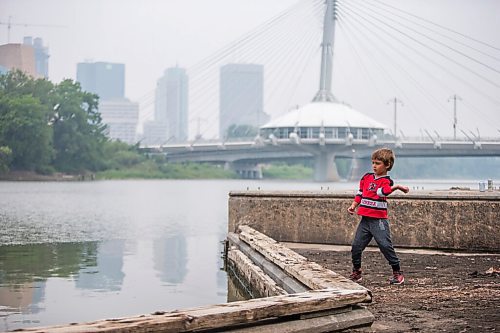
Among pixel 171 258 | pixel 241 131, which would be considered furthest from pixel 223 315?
pixel 241 131

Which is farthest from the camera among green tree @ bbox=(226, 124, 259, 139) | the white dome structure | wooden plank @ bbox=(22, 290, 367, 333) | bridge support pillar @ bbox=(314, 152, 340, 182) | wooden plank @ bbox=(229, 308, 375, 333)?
green tree @ bbox=(226, 124, 259, 139)

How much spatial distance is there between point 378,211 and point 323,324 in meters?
2.66

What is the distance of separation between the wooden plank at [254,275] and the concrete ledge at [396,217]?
2.51 ft

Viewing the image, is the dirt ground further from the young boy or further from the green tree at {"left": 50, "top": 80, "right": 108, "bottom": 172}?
the green tree at {"left": 50, "top": 80, "right": 108, "bottom": 172}

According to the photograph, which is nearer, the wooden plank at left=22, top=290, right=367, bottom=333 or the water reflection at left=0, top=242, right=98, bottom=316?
the wooden plank at left=22, top=290, right=367, bottom=333

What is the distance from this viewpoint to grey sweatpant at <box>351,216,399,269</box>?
859 cm

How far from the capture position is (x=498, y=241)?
12.0 metres

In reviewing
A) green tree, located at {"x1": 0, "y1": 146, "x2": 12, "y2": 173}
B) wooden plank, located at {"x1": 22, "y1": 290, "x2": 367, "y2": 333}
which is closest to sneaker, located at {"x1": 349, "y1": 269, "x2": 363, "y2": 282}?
wooden plank, located at {"x1": 22, "y1": 290, "x2": 367, "y2": 333}

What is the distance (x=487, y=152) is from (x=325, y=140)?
89.6 ft

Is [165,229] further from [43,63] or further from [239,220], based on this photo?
[43,63]

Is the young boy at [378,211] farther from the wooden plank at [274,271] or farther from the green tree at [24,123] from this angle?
the green tree at [24,123]

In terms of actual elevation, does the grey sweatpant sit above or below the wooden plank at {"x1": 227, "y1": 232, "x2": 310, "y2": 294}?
above

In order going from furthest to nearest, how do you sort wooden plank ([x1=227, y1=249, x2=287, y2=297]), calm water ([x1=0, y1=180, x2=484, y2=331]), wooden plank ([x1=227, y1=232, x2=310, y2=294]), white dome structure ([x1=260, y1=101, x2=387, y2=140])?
white dome structure ([x1=260, y1=101, x2=387, y2=140])
calm water ([x1=0, y1=180, x2=484, y2=331])
wooden plank ([x1=227, y1=249, x2=287, y2=297])
wooden plank ([x1=227, y1=232, x2=310, y2=294])

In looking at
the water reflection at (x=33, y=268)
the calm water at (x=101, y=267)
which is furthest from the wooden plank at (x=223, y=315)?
the water reflection at (x=33, y=268)
